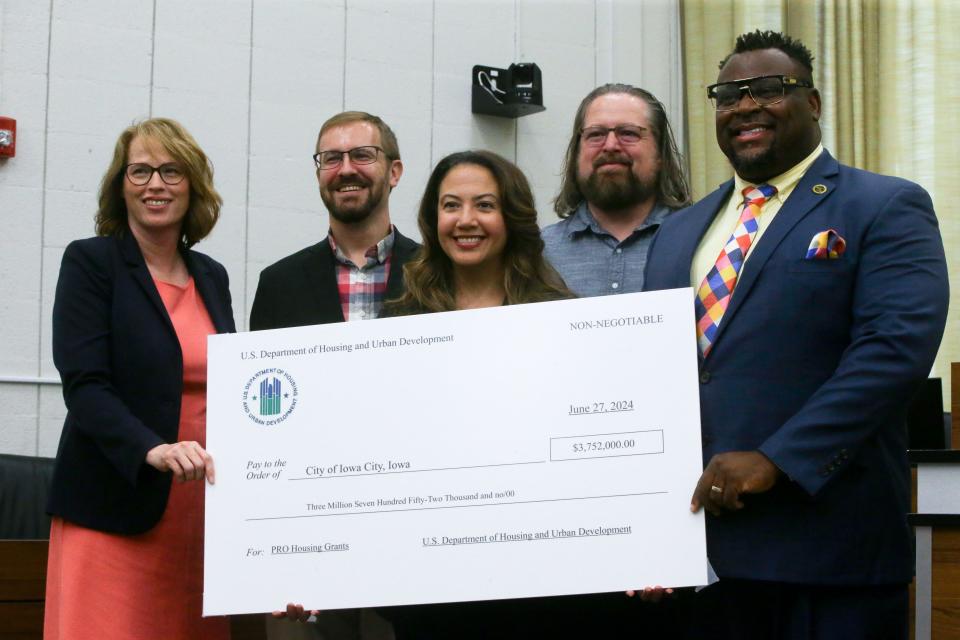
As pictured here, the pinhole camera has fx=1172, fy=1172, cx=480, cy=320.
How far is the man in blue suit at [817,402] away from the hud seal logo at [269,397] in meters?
0.85

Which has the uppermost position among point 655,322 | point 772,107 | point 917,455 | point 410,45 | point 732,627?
point 410,45

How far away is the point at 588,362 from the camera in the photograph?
229 centimetres

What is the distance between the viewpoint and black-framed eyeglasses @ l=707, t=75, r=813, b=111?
2252mm

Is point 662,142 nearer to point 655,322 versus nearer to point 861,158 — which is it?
point 655,322

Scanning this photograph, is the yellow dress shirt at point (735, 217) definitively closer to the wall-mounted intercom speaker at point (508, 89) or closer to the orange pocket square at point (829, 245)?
the orange pocket square at point (829, 245)

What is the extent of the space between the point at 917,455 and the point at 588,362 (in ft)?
4.57

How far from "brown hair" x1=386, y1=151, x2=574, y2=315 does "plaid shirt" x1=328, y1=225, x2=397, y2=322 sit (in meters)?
0.38

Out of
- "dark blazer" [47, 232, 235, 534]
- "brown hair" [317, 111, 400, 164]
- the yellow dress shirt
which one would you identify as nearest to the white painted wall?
"brown hair" [317, 111, 400, 164]

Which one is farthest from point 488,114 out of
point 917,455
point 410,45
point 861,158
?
point 917,455

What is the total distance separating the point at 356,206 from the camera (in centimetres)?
309

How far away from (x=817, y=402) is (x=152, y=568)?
1.48m

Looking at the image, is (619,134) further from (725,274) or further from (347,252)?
(725,274)

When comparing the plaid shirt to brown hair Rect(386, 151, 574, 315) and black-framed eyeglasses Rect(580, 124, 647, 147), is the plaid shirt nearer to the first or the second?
brown hair Rect(386, 151, 574, 315)

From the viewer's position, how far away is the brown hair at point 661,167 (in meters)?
3.13
